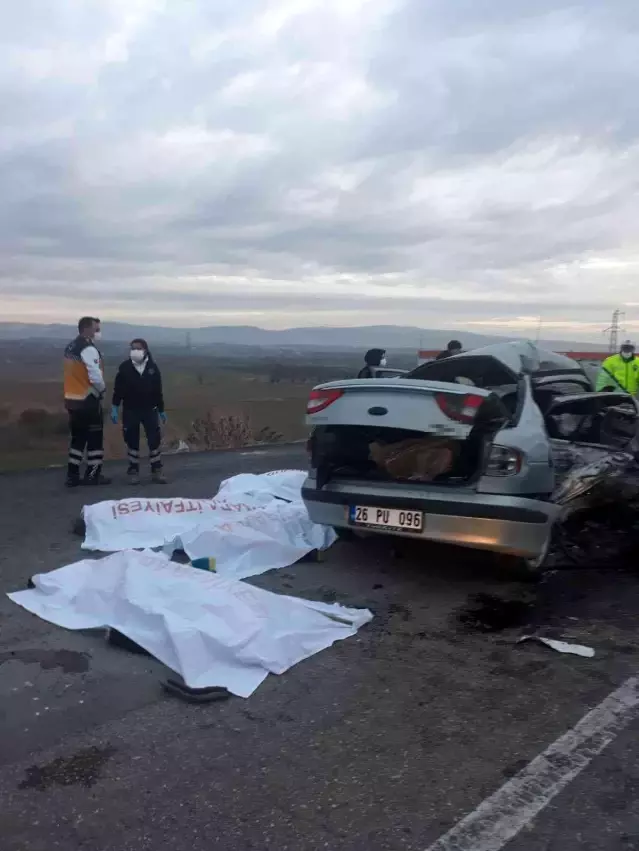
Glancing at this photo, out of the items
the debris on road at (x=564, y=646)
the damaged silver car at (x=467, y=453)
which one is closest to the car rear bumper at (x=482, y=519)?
the damaged silver car at (x=467, y=453)

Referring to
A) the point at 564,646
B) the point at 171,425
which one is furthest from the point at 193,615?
the point at 171,425

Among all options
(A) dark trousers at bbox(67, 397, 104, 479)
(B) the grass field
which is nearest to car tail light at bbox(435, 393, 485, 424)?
(B) the grass field

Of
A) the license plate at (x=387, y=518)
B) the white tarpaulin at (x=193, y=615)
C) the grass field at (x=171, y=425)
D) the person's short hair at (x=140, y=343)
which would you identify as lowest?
the grass field at (x=171, y=425)

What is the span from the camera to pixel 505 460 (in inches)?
203

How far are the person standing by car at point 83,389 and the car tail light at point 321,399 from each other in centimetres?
388

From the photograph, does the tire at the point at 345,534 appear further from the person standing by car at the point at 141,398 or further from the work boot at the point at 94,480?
the work boot at the point at 94,480

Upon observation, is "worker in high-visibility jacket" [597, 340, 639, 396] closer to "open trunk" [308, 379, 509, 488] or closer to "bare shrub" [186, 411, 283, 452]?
"bare shrub" [186, 411, 283, 452]

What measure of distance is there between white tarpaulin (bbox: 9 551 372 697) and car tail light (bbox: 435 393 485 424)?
1.41 meters

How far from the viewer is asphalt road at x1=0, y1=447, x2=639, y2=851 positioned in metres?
2.66

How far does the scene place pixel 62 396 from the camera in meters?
8.99

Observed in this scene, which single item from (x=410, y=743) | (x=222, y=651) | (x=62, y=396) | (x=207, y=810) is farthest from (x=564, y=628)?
(x=62, y=396)

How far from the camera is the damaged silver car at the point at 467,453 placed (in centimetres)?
511

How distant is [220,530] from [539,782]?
11.6 ft

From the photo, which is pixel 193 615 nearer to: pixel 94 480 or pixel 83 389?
pixel 83 389
